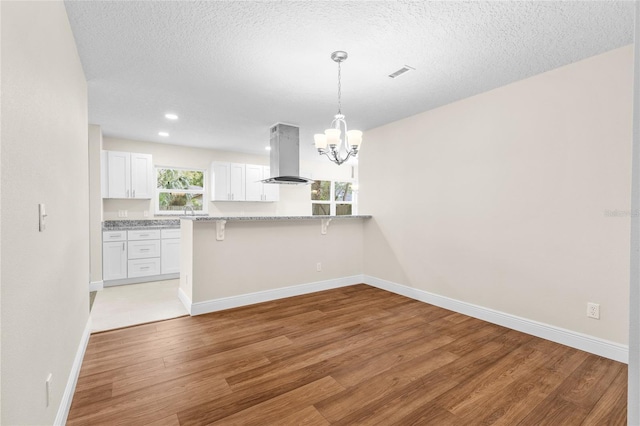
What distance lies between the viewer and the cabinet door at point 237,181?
6.26 meters

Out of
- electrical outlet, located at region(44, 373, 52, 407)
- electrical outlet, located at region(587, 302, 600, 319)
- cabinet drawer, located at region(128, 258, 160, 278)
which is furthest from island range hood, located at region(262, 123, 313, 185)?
electrical outlet, located at region(587, 302, 600, 319)

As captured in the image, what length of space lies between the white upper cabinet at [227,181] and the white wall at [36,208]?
390 centimetres

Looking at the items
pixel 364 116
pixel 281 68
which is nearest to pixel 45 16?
pixel 281 68

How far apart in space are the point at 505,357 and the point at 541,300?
0.79m

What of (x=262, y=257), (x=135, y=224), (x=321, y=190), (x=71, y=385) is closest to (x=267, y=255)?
(x=262, y=257)

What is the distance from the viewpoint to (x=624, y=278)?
2.35m

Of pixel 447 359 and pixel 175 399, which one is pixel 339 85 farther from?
pixel 175 399

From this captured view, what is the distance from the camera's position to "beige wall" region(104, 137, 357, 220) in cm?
540

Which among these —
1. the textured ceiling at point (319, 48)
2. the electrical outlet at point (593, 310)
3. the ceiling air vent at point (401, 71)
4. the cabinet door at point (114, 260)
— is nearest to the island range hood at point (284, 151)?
the textured ceiling at point (319, 48)

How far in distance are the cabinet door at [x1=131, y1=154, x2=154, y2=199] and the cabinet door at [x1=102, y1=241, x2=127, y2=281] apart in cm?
94

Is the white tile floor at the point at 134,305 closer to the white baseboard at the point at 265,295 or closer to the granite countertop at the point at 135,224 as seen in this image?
the white baseboard at the point at 265,295

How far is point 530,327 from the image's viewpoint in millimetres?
2891

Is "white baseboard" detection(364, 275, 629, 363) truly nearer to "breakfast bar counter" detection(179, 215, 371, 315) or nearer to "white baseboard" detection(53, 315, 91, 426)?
"breakfast bar counter" detection(179, 215, 371, 315)

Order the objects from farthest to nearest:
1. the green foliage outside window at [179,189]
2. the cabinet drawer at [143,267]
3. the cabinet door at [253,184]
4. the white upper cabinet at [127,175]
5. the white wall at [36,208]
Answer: the cabinet door at [253,184], the green foliage outside window at [179,189], the white upper cabinet at [127,175], the cabinet drawer at [143,267], the white wall at [36,208]
